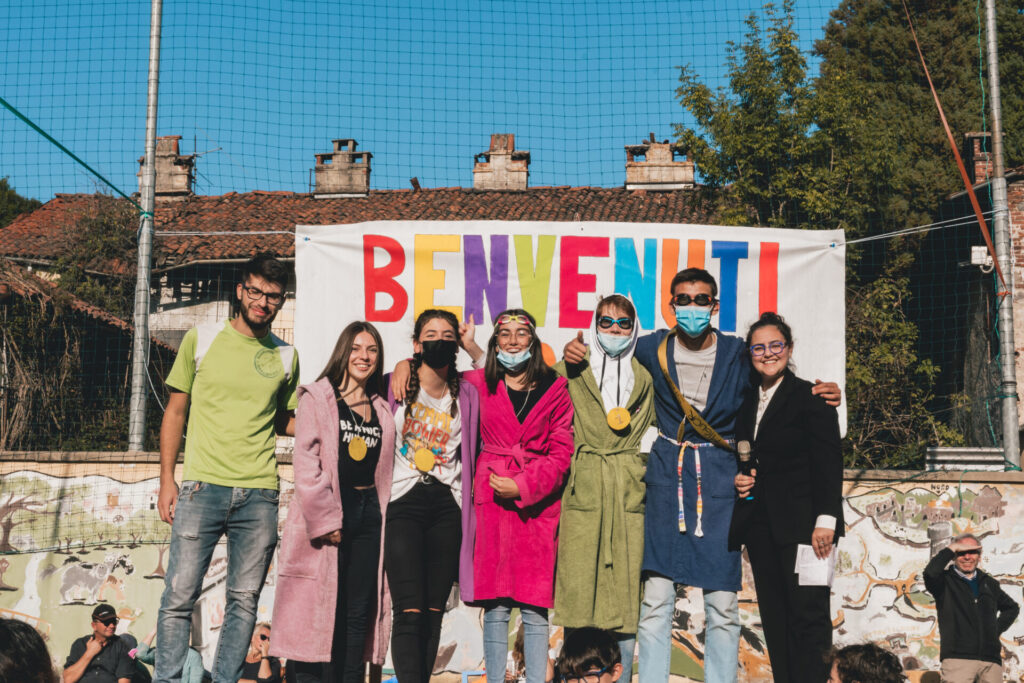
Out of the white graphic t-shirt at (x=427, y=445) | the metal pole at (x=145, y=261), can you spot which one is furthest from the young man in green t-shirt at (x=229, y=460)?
the metal pole at (x=145, y=261)

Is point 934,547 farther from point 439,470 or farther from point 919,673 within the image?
point 439,470

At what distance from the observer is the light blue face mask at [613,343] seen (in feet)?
16.8

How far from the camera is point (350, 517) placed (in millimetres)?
4895

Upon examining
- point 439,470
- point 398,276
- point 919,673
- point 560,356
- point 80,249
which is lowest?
point 919,673

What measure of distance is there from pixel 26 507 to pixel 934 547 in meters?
6.86

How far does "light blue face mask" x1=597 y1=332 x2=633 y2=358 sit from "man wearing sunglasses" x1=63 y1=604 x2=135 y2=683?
15.1 ft

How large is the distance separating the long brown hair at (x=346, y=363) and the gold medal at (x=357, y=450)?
1.03 ft

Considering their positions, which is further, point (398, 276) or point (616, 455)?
point (398, 276)

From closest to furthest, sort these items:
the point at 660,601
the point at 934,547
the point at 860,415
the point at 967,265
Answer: the point at 660,601 < the point at 934,547 < the point at 967,265 < the point at 860,415

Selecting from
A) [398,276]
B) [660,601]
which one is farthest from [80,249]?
[660,601]

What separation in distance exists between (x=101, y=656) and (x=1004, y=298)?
23.0 feet

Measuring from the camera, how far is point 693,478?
4910 mm

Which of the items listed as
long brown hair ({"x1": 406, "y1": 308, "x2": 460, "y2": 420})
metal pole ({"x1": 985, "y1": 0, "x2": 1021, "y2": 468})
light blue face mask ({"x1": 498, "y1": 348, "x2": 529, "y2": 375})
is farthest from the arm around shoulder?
long brown hair ({"x1": 406, "y1": 308, "x2": 460, "y2": 420})

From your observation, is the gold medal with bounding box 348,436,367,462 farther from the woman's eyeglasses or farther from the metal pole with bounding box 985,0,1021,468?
the metal pole with bounding box 985,0,1021,468
